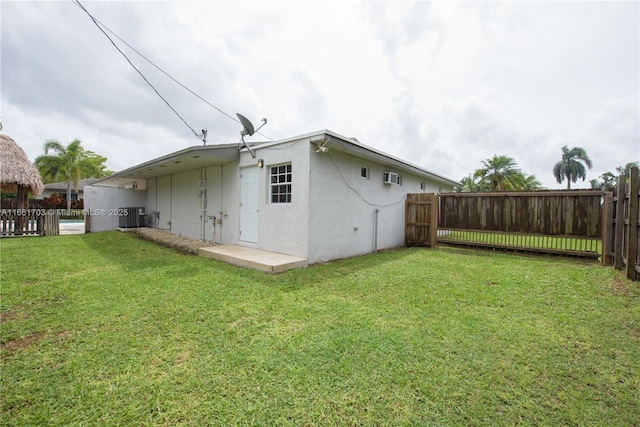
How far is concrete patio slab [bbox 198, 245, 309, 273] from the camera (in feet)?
18.2

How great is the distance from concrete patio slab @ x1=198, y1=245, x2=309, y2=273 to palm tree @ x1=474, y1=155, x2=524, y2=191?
954 inches

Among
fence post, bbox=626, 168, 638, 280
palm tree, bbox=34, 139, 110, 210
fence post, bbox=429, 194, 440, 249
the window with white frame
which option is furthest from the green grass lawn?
palm tree, bbox=34, 139, 110, 210

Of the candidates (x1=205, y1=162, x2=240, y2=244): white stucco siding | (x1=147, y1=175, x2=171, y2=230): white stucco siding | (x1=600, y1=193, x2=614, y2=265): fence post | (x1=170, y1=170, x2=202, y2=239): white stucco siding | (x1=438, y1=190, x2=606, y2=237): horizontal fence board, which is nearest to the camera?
(x1=600, y1=193, x2=614, y2=265): fence post

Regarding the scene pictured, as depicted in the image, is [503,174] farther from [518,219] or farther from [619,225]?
[619,225]

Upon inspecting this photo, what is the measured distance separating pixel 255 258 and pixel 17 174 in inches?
469

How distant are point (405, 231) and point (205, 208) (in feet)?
24.8

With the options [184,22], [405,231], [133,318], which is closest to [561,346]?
[133,318]

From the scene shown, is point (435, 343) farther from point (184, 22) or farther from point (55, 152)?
point (55, 152)

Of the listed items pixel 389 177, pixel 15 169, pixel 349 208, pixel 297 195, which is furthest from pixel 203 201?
pixel 15 169

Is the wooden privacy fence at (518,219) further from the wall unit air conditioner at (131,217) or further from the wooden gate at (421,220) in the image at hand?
the wall unit air conditioner at (131,217)

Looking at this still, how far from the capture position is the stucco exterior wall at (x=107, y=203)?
44.0 ft

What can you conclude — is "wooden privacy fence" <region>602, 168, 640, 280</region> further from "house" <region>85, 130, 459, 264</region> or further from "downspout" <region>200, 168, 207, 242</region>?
"downspout" <region>200, 168, 207, 242</region>

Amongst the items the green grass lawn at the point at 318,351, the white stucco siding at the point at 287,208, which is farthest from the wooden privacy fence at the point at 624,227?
the white stucco siding at the point at 287,208

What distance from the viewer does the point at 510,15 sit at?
6.46 metres
